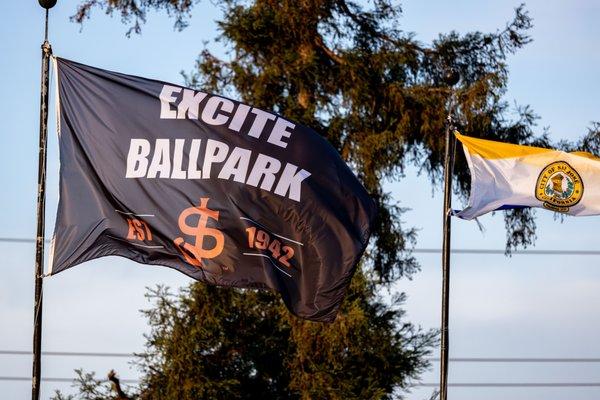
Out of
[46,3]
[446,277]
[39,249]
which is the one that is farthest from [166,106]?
[446,277]

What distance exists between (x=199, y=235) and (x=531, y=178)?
17.3ft

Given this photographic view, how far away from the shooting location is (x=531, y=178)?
2022cm

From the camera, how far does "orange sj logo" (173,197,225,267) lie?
651 inches

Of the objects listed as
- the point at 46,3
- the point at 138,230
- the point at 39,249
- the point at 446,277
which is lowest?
the point at 39,249

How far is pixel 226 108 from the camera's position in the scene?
56.2ft

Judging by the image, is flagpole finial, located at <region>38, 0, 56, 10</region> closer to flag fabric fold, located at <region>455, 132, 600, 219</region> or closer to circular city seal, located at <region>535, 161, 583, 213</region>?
flag fabric fold, located at <region>455, 132, 600, 219</region>

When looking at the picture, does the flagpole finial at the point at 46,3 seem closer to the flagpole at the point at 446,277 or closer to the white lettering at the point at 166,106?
the white lettering at the point at 166,106

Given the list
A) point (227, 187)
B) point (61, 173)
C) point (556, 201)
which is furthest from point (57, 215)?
point (556, 201)

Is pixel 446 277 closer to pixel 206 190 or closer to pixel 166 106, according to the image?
pixel 206 190

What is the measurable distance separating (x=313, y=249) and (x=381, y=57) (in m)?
14.1

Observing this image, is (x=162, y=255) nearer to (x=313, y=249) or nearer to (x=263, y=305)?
(x=313, y=249)

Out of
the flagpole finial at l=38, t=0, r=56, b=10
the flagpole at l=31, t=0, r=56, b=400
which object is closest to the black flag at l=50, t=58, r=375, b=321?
the flagpole at l=31, t=0, r=56, b=400

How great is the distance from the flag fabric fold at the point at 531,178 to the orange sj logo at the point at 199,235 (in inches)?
175

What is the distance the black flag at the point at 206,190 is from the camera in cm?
1655
